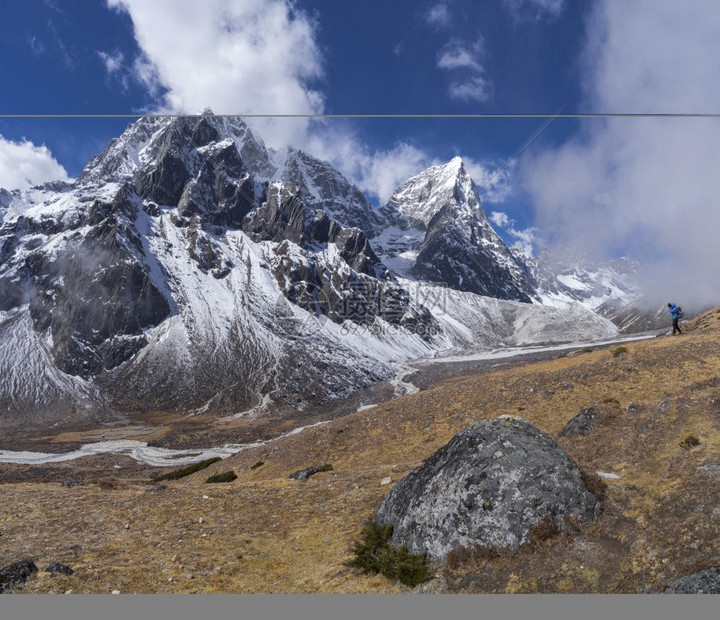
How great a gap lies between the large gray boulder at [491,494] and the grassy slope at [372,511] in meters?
0.64

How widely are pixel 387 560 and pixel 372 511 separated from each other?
4208 millimetres

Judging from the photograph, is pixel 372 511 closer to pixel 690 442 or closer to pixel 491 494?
pixel 491 494

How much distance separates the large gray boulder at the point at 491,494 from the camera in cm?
1022

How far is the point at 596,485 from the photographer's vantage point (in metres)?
11.6

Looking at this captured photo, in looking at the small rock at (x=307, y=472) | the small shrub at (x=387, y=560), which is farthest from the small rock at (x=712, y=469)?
the small rock at (x=307, y=472)

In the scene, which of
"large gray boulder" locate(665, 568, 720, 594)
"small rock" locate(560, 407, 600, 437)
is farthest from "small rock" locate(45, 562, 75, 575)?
"small rock" locate(560, 407, 600, 437)

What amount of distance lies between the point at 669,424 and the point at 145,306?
181097mm

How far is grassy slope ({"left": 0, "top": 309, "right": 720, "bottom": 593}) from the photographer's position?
9094 millimetres

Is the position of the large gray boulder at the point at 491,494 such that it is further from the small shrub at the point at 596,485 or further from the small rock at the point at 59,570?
the small rock at the point at 59,570

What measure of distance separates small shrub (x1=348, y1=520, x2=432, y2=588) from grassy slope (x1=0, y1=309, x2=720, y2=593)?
0.98 ft

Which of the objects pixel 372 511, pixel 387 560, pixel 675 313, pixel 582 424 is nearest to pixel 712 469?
pixel 582 424

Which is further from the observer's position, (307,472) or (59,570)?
(307,472)

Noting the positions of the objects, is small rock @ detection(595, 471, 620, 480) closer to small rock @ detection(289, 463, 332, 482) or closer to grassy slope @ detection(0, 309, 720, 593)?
grassy slope @ detection(0, 309, 720, 593)

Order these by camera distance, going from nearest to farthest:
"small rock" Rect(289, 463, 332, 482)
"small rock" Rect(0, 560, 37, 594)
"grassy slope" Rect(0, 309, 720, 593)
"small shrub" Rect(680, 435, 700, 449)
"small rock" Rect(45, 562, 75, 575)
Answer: "grassy slope" Rect(0, 309, 720, 593)
"small rock" Rect(0, 560, 37, 594)
"small rock" Rect(45, 562, 75, 575)
"small shrub" Rect(680, 435, 700, 449)
"small rock" Rect(289, 463, 332, 482)
